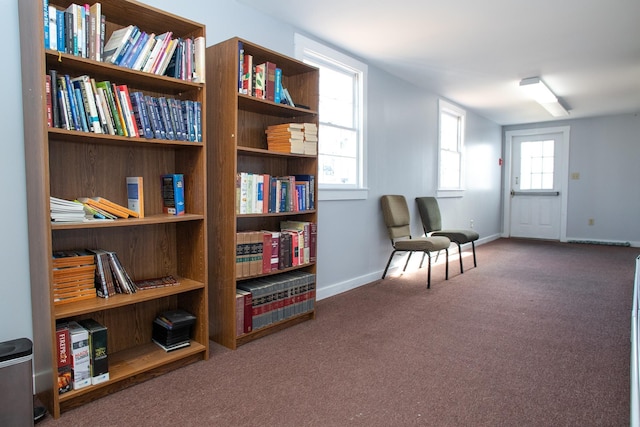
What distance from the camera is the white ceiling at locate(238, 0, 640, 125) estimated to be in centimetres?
284

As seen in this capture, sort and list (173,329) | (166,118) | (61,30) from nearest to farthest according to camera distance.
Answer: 1. (61,30)
2. (166,118)
3. (173,329)

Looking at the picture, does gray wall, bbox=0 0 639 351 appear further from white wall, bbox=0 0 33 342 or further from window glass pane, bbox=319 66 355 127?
window glass pane, bbox=319 66 355 127

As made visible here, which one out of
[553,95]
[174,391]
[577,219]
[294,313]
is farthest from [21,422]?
[577,219]

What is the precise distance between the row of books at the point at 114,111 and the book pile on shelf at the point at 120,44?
124mm

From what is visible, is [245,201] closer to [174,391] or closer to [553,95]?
[174,391]

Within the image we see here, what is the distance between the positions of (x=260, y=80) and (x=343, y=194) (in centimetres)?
146

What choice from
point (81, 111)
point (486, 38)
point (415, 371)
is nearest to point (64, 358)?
point (81, 111)

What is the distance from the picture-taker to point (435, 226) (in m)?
4.99

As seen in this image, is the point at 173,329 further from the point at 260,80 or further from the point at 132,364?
the point at 260,80

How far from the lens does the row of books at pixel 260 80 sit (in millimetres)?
2438

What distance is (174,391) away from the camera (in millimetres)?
1946

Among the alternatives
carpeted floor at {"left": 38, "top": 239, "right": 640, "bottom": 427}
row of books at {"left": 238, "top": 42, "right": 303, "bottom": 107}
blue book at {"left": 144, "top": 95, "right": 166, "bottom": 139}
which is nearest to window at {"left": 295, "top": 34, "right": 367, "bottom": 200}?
row of books at {"left": 238, "top": 42, "right": 303, "bottom": 107}

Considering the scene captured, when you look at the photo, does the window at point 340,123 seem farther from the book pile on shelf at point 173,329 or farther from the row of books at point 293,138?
the book pile on shelf at point 173,329

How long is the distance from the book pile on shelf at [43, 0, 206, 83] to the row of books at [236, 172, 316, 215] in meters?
0.67
